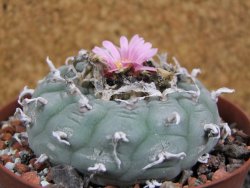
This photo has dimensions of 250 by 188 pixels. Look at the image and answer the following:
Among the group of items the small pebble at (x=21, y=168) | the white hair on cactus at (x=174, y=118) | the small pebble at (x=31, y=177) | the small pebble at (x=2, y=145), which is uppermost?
the small pebble at (x=2, y=145)

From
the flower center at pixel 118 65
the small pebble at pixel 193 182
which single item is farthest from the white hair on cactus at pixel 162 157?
the flower center at pixel 118 65

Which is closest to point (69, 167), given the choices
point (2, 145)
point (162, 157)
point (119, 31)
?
point (162, 157)

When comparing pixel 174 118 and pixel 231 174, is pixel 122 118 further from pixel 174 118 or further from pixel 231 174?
pixel 231 174

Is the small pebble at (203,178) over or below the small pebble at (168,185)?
over

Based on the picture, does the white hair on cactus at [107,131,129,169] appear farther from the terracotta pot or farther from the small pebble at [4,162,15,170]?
the small pebble at [4,162,15,170]

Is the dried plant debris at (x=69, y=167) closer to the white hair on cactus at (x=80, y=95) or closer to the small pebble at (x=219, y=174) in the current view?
the small pebble at (x=219, y=174)

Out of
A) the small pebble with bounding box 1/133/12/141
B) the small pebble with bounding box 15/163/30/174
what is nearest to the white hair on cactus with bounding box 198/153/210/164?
the small pebble with bounding box 15/163/30/174
